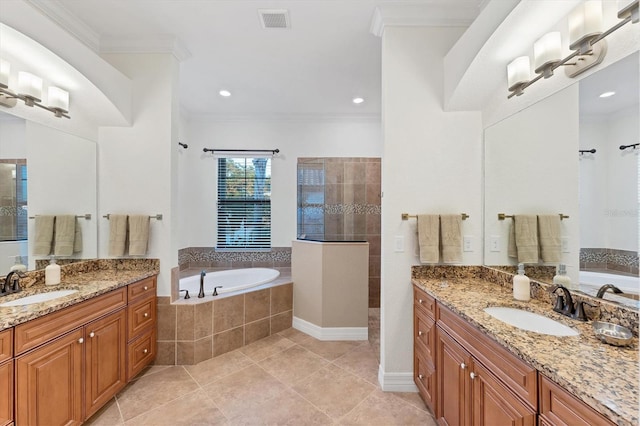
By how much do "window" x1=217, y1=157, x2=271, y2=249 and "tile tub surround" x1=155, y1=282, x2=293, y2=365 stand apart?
1291 millimetres

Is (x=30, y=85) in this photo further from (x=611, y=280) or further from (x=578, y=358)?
(x=611, y=280)

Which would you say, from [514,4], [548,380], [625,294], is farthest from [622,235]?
[514,4]

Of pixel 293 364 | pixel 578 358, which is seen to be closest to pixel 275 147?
pixel 293 364

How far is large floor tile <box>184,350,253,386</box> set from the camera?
7.24 feet

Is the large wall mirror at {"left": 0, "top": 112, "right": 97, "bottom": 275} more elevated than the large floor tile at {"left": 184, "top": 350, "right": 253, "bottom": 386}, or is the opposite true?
the large wall mirror at {"left": 0, "top": 112, "right": 97, "bottom": 275}

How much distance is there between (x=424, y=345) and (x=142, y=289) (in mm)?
2299

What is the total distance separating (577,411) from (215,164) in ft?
14.2

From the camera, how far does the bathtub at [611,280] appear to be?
113cm

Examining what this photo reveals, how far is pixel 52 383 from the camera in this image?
4.71 ft

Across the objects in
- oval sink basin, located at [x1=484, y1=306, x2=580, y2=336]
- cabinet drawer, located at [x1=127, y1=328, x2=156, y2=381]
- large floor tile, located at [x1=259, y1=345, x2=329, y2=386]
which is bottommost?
large floor tile, located at [x1=259, y1=345, x2=329, y2=386]

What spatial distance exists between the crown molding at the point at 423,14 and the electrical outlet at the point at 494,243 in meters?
1.67

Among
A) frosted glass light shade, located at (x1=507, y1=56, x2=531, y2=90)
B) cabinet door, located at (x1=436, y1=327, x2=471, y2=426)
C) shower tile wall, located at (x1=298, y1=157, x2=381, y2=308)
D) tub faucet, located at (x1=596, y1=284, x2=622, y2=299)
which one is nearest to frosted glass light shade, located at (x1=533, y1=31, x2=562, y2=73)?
frosted glass light shade, located at (x1=507, y1=56, x2=531, y2=90)

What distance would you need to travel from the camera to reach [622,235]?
1209mm

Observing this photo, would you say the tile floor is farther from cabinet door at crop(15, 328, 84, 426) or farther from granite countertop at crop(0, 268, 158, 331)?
granite countertop at crop(0, 268, 158, 331)
